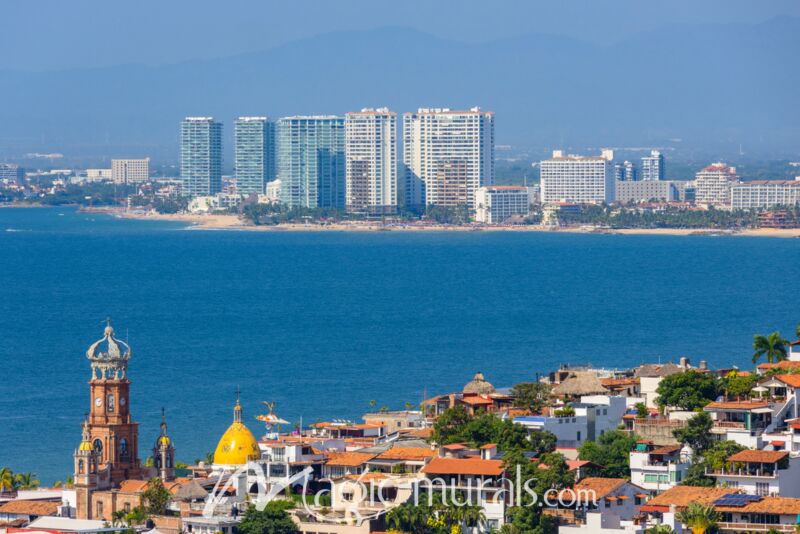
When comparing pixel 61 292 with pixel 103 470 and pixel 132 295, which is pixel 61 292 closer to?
pixel 132 295

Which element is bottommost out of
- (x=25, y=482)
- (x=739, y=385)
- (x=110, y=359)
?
(x=25, y=482)

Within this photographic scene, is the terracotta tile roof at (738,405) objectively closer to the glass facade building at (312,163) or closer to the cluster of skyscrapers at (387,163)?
the cluster of skyscrapers at (387,163)

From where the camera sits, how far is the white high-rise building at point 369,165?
18038 cm

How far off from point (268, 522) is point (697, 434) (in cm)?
580

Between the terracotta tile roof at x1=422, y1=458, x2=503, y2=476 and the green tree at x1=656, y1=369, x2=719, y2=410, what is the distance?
5.09 meters

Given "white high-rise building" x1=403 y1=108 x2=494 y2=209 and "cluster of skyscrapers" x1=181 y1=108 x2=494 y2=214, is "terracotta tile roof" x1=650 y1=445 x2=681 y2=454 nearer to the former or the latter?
"cluster of skyscrapers" x1=181 y1=108 x2=494 y2=214

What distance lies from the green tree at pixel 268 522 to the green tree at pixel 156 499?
1521mm

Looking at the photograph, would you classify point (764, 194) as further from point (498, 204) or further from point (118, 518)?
point (118, 518)

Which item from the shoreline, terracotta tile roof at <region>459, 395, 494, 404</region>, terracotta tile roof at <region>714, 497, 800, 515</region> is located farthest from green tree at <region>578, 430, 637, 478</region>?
the shoreline

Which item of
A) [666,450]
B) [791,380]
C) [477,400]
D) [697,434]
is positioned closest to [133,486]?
[666,450]

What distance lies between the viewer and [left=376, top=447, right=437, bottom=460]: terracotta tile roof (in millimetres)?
26500

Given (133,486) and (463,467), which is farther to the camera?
(133,486)

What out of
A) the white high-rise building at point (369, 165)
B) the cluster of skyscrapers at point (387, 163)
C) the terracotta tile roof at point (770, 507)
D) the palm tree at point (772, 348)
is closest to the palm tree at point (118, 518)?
the terracotta tile roof at point (770, 507)

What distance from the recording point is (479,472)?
2522 cm
